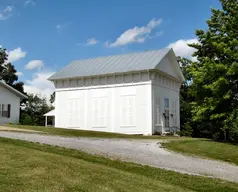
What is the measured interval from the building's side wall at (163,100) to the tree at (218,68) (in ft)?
24.6

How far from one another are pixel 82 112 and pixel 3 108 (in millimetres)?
8087

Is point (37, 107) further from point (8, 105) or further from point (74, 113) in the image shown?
point (74, 113)

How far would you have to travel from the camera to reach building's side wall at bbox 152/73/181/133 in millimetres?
30875

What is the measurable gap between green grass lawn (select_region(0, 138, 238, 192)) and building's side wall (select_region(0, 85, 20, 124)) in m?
25.3

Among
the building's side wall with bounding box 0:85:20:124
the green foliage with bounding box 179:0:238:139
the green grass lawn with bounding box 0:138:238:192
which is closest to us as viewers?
the green grass lawn with bounding box 0:138:238:192

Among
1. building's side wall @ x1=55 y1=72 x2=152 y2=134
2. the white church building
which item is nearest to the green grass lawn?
building's side wall @ x1=55 y1=72 x2=152 y2=134

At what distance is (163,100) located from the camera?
32500 millimetres

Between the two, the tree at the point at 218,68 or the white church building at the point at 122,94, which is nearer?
the tree at the point at 218,68

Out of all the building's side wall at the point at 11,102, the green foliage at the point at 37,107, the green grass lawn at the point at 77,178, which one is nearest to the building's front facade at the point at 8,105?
the building's side wall at the point at 11,102

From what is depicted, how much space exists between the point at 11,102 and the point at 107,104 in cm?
1040

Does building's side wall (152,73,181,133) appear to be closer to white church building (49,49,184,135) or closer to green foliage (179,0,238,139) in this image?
white church building (49,49,184,135)

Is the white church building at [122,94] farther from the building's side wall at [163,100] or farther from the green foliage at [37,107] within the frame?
the green foliage at [37,107]

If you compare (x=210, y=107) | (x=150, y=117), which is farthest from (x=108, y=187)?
(x=150, y=117)

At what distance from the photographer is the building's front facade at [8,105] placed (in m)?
34.5
